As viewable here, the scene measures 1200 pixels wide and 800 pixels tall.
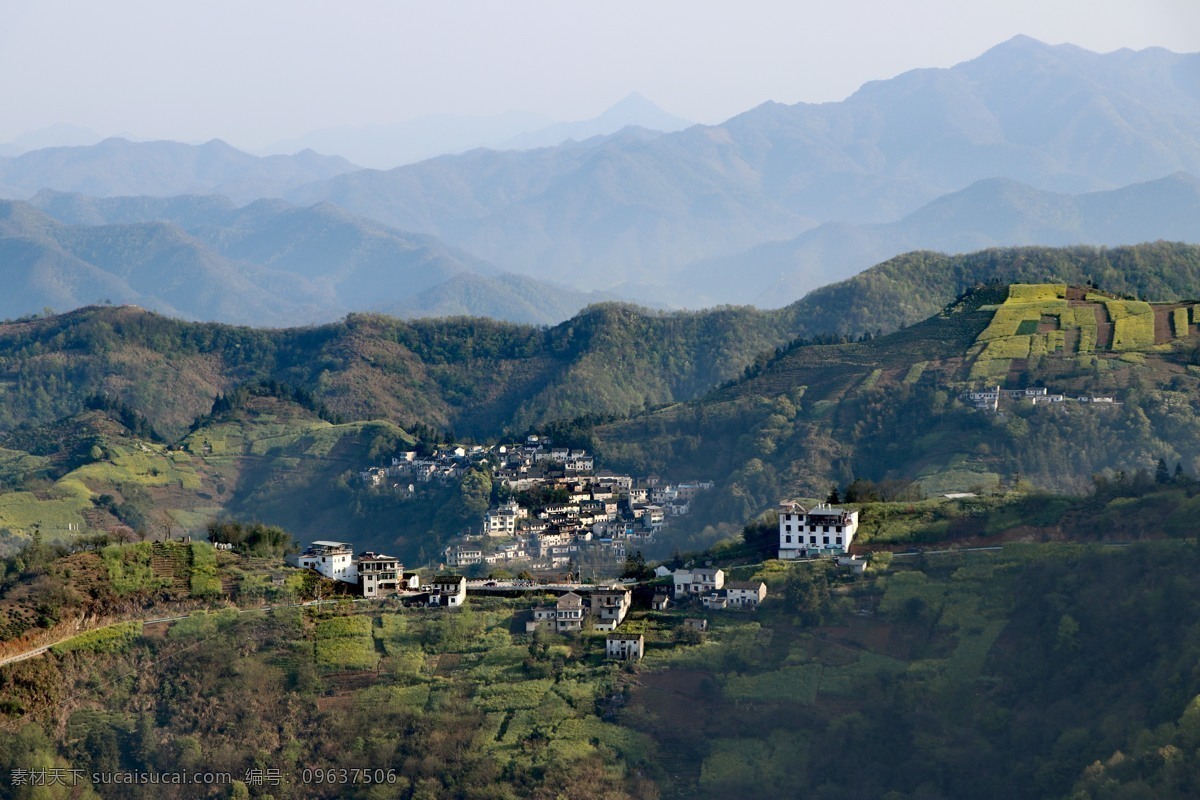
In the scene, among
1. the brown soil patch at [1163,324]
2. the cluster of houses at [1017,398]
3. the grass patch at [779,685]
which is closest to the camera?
the grass patch at [779,685]

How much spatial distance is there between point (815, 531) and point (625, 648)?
839 centimetres

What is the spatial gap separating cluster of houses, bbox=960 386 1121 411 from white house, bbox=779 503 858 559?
24.8 m

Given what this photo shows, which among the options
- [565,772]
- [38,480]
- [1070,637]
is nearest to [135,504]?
[38,480]

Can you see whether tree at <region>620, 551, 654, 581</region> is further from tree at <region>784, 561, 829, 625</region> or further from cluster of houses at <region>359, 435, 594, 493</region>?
cluster of houses at <region>359, 435, 594, 493</region>

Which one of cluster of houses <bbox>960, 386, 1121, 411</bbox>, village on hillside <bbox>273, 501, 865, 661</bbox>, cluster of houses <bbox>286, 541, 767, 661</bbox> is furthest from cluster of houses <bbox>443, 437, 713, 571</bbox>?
cluster of houses <bbox>960, 386, 1121, 411</bbox>

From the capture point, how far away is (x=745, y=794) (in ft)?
150

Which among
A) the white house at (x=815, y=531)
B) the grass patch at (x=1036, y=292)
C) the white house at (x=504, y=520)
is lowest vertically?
the white house at (x=504, y=520)

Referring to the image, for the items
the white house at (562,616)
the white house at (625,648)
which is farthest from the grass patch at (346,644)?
the white house at (625,648)

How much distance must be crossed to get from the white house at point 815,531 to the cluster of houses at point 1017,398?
24.8m

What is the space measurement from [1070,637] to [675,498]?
35.3 m

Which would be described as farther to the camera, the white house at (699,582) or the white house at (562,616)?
the white house at (699,582)

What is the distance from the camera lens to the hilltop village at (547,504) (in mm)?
73375

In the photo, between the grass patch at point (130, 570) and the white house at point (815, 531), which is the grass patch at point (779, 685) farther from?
the grass patch at point (130, 570)

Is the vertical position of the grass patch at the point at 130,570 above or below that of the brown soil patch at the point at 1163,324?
below
